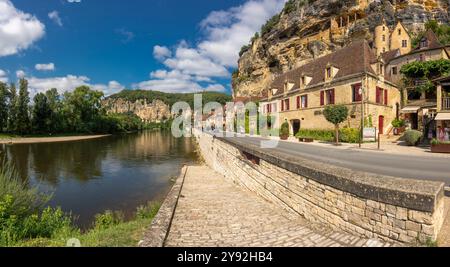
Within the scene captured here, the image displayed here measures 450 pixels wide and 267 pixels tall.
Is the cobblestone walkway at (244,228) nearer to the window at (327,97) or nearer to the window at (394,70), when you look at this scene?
the window at (327,97)

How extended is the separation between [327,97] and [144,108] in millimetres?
140285

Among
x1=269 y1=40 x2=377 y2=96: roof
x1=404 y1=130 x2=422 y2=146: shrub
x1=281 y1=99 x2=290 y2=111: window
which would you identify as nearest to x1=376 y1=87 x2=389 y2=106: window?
x1=269 y1=40 x2=377 y2=96: roof

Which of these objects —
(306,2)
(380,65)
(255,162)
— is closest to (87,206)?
(255,162)

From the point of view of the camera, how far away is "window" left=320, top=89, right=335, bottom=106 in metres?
21.6

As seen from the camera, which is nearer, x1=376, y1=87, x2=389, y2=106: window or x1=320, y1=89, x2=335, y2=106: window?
x1=376, y1=87, x2=389, y2=106: window

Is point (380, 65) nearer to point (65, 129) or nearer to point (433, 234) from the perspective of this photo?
point (433, 234)

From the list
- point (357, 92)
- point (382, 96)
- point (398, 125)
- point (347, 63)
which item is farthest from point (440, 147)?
point (347, 63)

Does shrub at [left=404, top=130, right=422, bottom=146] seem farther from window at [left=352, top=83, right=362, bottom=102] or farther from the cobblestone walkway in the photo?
the cobblestone walkway

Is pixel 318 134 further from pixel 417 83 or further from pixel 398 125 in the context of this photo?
pixel 417 83

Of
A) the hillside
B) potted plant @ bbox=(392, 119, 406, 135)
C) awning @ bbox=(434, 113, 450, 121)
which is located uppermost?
the hillside

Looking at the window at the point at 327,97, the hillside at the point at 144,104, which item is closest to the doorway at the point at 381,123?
the window at the point at 327,97

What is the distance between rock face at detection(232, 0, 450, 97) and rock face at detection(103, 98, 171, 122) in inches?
3854
